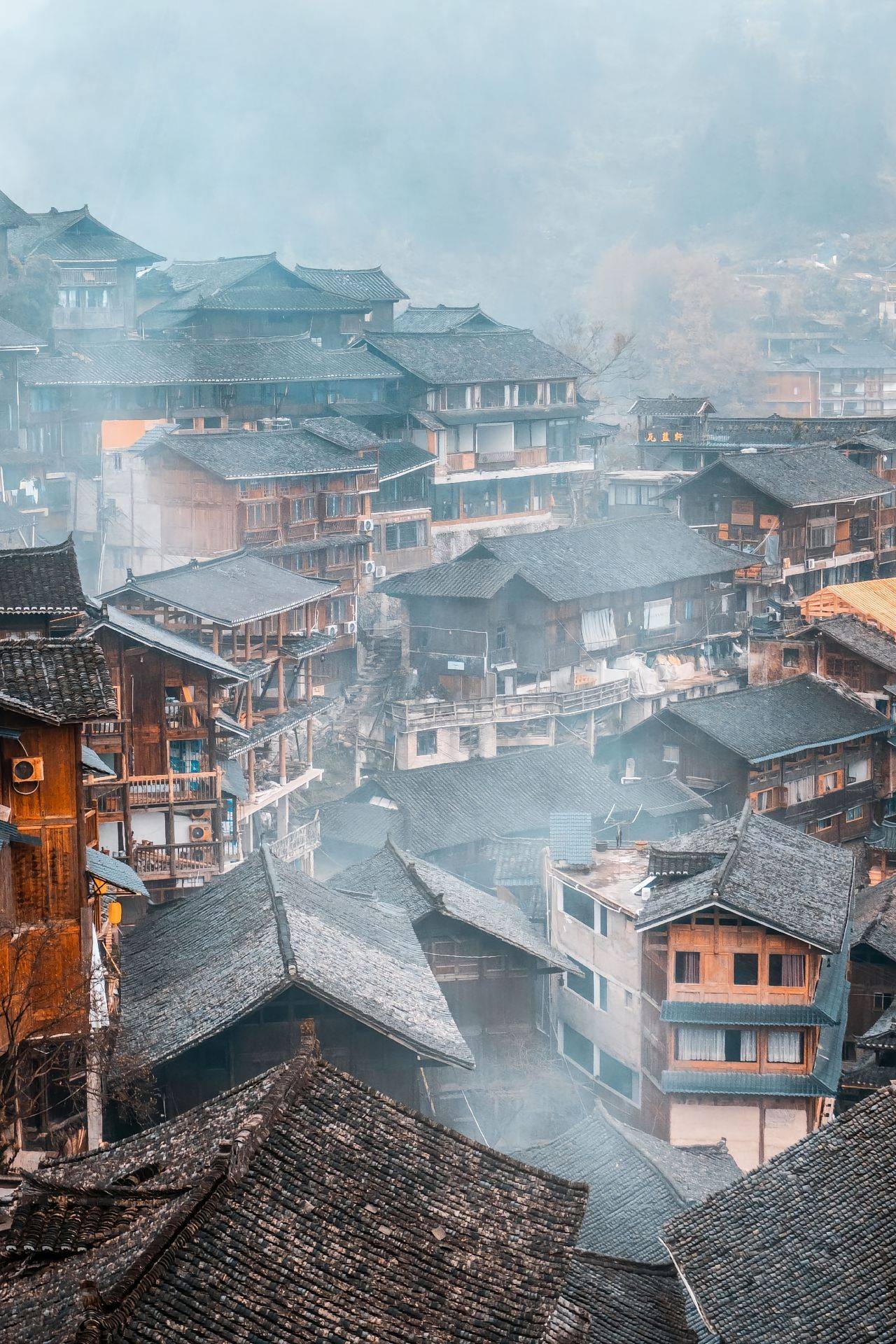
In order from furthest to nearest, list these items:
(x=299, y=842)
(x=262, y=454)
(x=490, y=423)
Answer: (x=490, y=423) < (x=262, y=454) < (x=299, y=842)

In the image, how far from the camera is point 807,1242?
57.9 ft

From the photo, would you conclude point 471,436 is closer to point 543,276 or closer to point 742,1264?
point 742,1264

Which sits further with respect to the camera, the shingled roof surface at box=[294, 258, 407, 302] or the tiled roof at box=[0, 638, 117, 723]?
the shingled roof surface at box=[294, 258, 407, 302]

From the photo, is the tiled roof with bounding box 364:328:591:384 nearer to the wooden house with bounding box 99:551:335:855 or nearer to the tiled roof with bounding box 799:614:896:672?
the tiled roof with bounding box 799:614:896:672

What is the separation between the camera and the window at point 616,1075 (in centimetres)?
2930

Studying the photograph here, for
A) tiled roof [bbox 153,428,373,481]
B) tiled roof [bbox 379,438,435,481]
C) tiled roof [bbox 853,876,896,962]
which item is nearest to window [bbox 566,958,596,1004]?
tiled roof [bbox 853,876,896,962]

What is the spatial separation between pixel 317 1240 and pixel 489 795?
26.9 meters

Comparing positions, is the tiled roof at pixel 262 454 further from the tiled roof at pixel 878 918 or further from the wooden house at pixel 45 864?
the wooden house at pixel 45 864

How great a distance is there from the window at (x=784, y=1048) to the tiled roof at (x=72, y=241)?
36452mm

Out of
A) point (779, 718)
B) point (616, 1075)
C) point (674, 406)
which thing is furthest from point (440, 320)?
point (616, 1075)

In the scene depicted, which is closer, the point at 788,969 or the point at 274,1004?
the point at 274,1004

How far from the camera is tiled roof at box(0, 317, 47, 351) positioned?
45031 millimetres

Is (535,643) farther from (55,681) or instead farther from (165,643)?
(55,681)

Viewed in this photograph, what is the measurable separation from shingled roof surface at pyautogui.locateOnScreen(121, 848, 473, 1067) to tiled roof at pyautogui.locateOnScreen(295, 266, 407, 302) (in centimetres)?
3415
